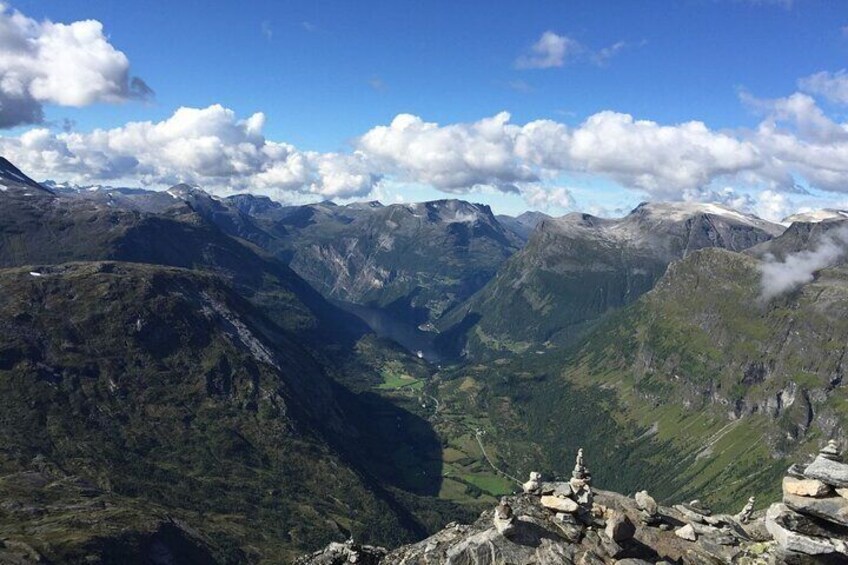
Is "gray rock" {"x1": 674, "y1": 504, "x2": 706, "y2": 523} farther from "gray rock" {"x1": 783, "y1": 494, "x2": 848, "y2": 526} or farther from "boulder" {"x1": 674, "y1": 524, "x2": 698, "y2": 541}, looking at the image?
"gray rock" {"x1": 783, "y1": 494, "x2": 848, "y2": 526}

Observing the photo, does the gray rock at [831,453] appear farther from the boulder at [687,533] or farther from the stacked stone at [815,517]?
the boulder at [687,533]

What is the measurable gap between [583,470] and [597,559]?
9274 millimetres

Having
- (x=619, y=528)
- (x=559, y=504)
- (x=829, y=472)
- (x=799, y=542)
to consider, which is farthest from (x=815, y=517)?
(x=559, y=504)

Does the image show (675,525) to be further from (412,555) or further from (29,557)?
(29,557)

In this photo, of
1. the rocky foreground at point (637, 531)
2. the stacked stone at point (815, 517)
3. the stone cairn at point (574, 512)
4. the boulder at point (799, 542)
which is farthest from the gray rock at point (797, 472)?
the stone cairn at point (574, 512)

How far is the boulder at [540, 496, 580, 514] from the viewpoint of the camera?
4548cm

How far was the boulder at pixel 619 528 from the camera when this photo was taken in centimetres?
4362

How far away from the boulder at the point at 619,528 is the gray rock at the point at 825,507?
12.8 meters

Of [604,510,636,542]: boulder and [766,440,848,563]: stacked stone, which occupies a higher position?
[766,440,848,563]: stacked stone

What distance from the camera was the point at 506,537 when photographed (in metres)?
43.2

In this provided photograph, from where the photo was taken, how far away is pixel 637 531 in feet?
153

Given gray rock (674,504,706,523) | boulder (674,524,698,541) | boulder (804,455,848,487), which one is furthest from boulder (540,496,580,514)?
boulder (804,455,848,487)

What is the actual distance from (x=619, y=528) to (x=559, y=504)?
4.51 m

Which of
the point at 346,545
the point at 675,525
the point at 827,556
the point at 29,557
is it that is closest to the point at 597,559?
the point at 675,525
